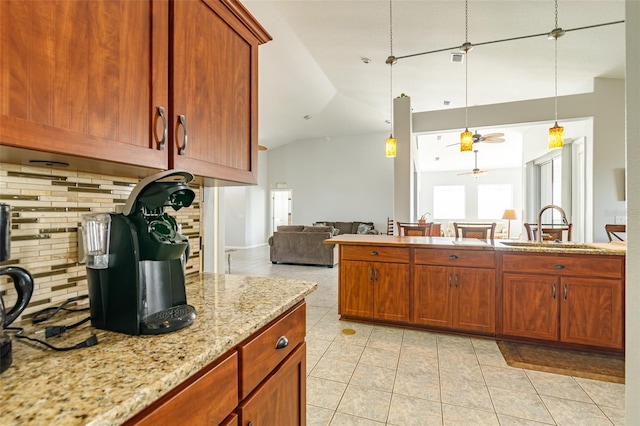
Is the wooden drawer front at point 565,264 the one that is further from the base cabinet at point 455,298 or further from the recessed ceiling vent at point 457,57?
the recessed ceiling vent at point 457,57

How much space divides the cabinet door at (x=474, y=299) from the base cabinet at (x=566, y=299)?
0.37 ft

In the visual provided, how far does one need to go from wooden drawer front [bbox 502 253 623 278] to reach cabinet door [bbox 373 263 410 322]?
88 cm

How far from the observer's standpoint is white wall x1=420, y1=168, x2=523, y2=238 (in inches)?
416

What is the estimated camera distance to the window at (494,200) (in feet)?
35.4

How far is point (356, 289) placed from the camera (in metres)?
3.04

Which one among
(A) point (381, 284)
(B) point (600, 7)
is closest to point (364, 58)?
(B) point (600, 7)

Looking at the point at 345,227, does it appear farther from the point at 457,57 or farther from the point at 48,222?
the point at 48,222

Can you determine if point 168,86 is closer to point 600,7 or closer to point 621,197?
point 600,7

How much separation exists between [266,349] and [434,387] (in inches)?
62.1

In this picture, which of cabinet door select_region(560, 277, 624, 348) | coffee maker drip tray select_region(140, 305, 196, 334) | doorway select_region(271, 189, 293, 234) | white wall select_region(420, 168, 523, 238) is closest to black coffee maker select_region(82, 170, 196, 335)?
coffee maker drip tray select_region(140, 305, 196, 334)

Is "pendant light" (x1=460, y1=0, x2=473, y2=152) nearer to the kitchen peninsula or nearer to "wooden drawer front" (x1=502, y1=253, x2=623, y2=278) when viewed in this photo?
the kitchen peninsula

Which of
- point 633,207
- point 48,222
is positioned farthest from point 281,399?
point 633,207

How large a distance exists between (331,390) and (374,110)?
6.67 m

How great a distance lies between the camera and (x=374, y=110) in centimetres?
731
